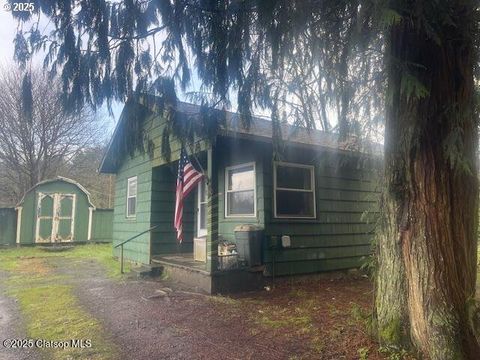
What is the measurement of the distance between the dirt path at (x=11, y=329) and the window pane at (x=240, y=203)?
4.39m

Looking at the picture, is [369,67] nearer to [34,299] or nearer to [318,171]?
[318,171]

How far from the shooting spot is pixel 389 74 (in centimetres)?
338

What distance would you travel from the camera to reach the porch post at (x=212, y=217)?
6.49 metres

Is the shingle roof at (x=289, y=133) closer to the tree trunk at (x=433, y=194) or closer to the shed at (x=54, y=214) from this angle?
the tree trunk at (x=433, y=194)

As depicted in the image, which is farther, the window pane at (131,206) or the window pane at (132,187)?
the window pane at (131,206)

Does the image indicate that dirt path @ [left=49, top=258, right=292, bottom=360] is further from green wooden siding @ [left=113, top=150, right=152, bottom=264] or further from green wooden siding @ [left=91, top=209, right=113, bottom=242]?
green wooden siding @ [left=91, top=209, right=113, bottom=242]

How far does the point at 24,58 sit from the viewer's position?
3955 mm

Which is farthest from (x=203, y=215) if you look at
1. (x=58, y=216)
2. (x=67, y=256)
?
(x=58, y=216)

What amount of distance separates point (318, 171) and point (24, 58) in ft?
20.0

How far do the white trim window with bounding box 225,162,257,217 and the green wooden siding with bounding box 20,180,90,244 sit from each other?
37.6 ft
